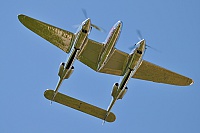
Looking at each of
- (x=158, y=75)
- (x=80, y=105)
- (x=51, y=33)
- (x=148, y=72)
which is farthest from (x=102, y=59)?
(x=158, y=75)

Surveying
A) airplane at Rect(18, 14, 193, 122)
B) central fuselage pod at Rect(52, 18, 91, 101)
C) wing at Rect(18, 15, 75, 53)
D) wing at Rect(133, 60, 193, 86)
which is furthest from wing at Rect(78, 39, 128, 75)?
central fuselage pod at Rect(52, 18, 91, 101)

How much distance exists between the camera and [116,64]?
67.1 m

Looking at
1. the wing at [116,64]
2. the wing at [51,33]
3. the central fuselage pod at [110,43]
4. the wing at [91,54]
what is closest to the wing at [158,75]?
the wing at [116,64]

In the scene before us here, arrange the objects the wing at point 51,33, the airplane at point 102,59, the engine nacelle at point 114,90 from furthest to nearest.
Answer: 1. the engine nacelle at point 114,90
2. the wing at point 51,33
3. the airplane at point 102,59

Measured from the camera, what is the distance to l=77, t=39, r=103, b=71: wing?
213 ft

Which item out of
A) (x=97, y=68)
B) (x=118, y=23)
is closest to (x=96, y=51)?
(x=97, y=68)

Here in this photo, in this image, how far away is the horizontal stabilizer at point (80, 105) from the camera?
66188mm

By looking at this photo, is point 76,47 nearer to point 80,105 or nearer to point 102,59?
point 102,59

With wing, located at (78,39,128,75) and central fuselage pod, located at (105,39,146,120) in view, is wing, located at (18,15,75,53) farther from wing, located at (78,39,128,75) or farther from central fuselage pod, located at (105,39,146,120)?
central fuselage pod, located at (105,39,146,120)

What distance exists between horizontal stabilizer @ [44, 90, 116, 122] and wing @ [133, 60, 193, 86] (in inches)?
216

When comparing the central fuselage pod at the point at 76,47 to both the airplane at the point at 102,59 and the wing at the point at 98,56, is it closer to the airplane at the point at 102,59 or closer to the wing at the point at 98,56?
the airplane at the point at 102,59

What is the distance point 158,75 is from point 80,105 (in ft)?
30.2

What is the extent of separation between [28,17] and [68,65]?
637 cm

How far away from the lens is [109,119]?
67375 millimetres
